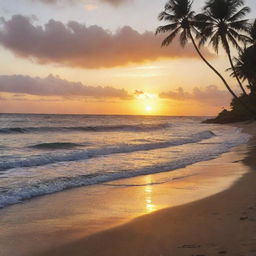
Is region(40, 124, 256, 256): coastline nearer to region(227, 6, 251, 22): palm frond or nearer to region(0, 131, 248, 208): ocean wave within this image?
region(0, 131, 248, 208): ocean wave

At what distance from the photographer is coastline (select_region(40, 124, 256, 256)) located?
5180mm

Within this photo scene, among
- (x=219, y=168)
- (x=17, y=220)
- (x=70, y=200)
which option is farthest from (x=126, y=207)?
(x=219, y=168)

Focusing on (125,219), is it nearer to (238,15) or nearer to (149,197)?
(149,197)

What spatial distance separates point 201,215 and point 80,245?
2.54 metres

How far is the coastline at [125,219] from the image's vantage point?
18.0 feet

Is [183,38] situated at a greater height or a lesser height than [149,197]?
greater

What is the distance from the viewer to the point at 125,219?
23.3ft

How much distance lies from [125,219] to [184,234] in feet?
4.99

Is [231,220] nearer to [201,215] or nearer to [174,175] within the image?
[201,215]

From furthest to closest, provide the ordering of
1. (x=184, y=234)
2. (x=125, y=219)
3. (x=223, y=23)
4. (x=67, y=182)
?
(x=223, y=23), (x=67, y=182), (x=125, y=219), (x=184, y=234)

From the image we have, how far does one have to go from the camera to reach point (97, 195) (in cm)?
961

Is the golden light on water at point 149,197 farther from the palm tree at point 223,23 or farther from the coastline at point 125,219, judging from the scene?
the palm tree at point 223,23

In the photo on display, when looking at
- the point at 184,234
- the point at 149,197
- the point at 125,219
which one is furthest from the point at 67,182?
the point at 184,234

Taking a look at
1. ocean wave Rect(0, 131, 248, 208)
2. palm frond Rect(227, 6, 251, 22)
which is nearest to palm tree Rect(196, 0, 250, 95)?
palm frond Rect(227, 6, 251, 22)
